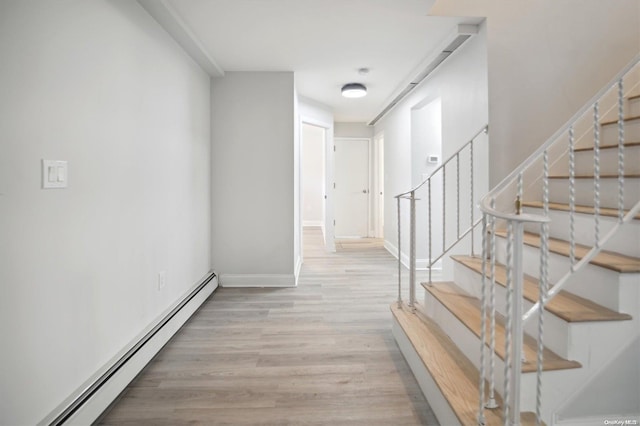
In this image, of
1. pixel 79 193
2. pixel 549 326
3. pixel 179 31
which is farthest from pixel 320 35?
pixel 549 326

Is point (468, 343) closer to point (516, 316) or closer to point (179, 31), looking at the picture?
point (516, 316)

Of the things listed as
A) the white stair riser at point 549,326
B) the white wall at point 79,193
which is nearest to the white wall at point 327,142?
the white wall at point 79,193

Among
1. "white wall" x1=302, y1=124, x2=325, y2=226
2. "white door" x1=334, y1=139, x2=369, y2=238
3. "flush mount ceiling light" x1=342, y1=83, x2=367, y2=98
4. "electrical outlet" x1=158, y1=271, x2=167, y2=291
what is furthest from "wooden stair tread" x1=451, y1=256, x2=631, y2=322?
"white wall" x1=302, y1=124, x2=325, y2=226

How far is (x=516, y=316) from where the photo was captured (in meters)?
1.18

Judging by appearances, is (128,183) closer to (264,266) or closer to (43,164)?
(43,164)

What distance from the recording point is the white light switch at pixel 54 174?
60.0 inches

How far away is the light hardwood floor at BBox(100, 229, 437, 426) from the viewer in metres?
1.82

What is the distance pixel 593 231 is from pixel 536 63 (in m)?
1.72

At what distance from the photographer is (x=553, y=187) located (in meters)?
2.72

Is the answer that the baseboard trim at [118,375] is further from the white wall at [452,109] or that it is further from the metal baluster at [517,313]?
the white wall at [452,109]

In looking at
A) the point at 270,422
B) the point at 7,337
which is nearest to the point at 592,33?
the point at 270,422

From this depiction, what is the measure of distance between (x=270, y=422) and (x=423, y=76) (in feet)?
12.2

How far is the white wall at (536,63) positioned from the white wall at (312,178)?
6.53 meters

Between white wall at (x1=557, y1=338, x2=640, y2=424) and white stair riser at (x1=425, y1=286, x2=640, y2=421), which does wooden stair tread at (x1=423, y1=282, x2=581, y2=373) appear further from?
white wall at (x1=557, y1=338, x2=640, y2=424)
